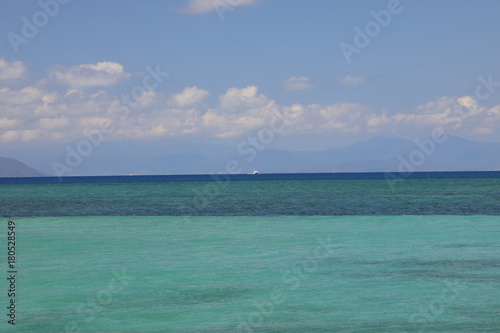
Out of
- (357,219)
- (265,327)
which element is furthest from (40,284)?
(357,219)

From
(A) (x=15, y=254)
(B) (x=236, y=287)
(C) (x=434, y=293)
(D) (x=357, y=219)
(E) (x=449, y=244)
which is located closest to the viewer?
(C) (x=434, y=293)

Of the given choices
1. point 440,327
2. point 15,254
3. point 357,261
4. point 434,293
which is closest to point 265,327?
point 440,327

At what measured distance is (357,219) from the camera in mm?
28812

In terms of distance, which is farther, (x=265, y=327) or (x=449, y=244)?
(x=449, y=244)

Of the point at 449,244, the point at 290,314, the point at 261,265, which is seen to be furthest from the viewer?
the point at 449,244

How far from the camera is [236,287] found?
1229 centimetres

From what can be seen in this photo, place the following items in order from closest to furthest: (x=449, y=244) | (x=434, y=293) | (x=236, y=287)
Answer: (x=434, y=293) → (x=236, y=287) → (x=449, y=244)

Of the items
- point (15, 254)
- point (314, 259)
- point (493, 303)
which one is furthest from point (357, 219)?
point (493, 303)

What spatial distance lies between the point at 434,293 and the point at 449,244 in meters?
7.52

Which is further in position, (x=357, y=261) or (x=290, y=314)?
(x=357, y=261)

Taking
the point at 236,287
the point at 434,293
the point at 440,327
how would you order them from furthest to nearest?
the point at 236,287
the point at 434,293
the point at 440,327

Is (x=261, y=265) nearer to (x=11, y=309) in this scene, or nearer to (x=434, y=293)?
(x=434, y=293)

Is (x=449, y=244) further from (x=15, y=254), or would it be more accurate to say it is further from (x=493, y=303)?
(x=15, y=254)

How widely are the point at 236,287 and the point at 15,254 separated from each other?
761cm
